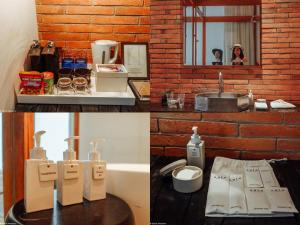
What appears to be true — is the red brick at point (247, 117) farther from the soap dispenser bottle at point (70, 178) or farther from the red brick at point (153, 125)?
the soap dispenser bottle at point (70, 178)

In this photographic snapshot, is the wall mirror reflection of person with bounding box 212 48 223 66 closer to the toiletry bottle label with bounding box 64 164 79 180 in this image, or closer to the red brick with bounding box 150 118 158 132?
the red brick with bounding box 150 118 158 132

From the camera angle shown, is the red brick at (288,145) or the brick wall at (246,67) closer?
the brick wall at (246,67)

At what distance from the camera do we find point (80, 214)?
0.91 meters

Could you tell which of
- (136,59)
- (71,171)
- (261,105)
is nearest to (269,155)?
(261,105)

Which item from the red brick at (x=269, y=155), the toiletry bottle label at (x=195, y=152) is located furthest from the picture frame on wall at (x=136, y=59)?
the red brick at (x=269, y=155)

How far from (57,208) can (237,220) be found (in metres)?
0.46

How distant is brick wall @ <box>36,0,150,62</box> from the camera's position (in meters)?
0.75

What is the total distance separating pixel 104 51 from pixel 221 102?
290mm

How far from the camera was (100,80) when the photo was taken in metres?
0.77

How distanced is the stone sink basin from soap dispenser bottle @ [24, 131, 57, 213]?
42 cm

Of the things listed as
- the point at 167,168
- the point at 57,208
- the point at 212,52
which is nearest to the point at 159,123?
the point at 167,168

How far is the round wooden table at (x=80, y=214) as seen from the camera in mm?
884

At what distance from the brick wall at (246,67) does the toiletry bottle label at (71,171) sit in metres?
0.30

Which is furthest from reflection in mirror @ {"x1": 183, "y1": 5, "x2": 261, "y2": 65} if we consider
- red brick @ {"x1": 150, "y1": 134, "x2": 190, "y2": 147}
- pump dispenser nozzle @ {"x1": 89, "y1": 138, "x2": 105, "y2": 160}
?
pump dispenser nozzle @ {"x1": 89, "y1": 138, "x2": 105, "y2": 160}
